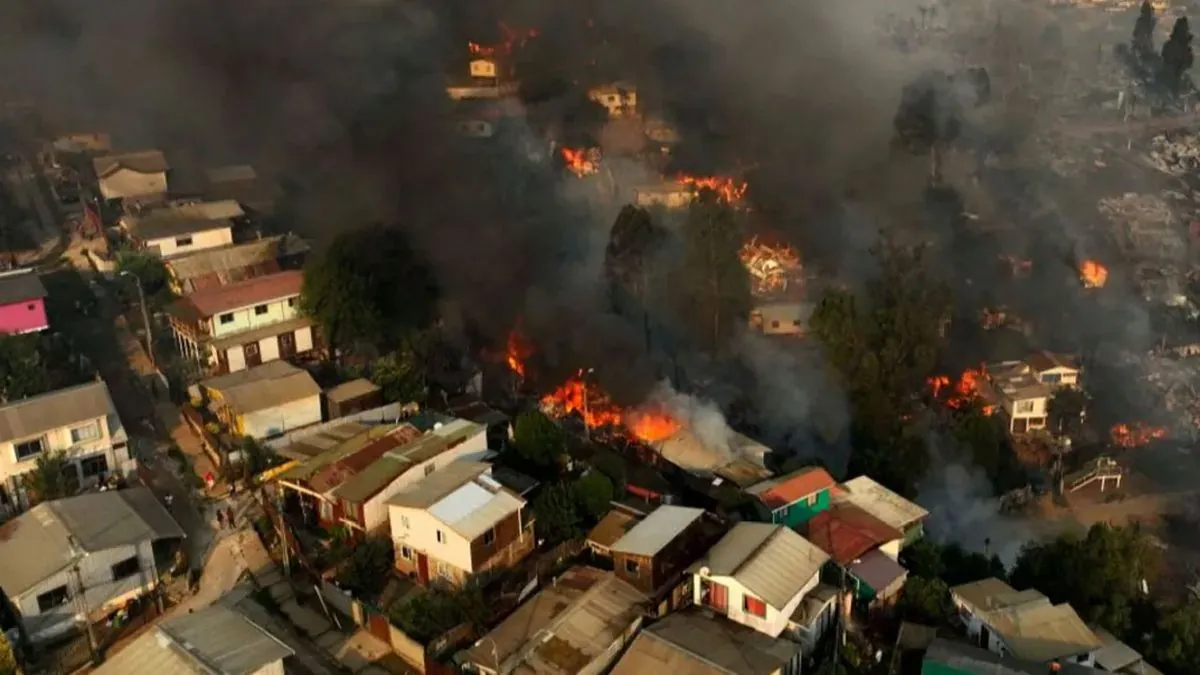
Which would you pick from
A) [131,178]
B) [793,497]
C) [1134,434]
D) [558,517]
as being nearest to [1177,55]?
[1134,434]

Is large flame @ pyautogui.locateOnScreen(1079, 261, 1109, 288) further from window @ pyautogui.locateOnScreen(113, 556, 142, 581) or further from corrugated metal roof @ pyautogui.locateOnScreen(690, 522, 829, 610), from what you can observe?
window @ pyautogui.locateOnScreen(113, 556, 142, 581)

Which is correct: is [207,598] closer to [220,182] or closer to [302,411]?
[302,411]

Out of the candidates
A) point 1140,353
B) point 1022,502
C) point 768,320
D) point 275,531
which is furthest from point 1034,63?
point 275,531

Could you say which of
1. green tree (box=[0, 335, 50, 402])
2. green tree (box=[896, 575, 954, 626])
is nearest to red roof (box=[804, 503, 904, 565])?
green tree (box=[896, 575, 954, 626])

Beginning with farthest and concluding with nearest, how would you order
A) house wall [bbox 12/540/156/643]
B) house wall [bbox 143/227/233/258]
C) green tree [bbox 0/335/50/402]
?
1. house wall [bbox 143/227/233/258]
2. green tree [bbox 0/335/50/402]
3. house wall [bbox 12/540/156/643]

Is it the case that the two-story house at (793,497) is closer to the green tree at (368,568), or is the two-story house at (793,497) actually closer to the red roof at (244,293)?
the green tree at (368,568)

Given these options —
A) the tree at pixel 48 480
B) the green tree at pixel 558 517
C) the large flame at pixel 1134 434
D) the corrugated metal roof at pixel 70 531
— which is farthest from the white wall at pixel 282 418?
the large flame at pixel 1134 434
